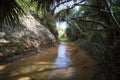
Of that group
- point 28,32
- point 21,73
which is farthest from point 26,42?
point 21,73

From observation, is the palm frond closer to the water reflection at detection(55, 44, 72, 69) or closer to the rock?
the water reflection at detection(55, 44, 72, 69)

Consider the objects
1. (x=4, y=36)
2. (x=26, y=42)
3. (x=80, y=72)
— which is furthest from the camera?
(x=26, y=42)

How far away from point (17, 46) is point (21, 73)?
122 inches

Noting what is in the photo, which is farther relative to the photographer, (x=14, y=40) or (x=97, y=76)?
(x=14, y=40)

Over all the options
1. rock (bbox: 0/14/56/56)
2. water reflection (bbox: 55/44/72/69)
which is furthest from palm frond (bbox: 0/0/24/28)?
rock (bbox: 0/14/56/56)

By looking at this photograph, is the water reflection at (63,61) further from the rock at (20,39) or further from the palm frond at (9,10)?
the palm frond at (9,10)

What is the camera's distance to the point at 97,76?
498 cm

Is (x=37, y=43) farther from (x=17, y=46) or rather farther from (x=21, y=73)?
(x=21, y=73)

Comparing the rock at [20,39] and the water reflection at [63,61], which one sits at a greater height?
the rock at [20,39]

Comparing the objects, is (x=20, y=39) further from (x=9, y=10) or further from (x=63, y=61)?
(x=9, y=10)

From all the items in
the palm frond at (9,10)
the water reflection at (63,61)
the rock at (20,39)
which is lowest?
the water reflection at (63,61)

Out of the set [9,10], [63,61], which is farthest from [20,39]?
[9,10]

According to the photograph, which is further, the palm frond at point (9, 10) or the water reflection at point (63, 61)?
the water reflection at point (63, 61)

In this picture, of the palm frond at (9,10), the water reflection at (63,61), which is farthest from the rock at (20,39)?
the palm frond at (9,10)
